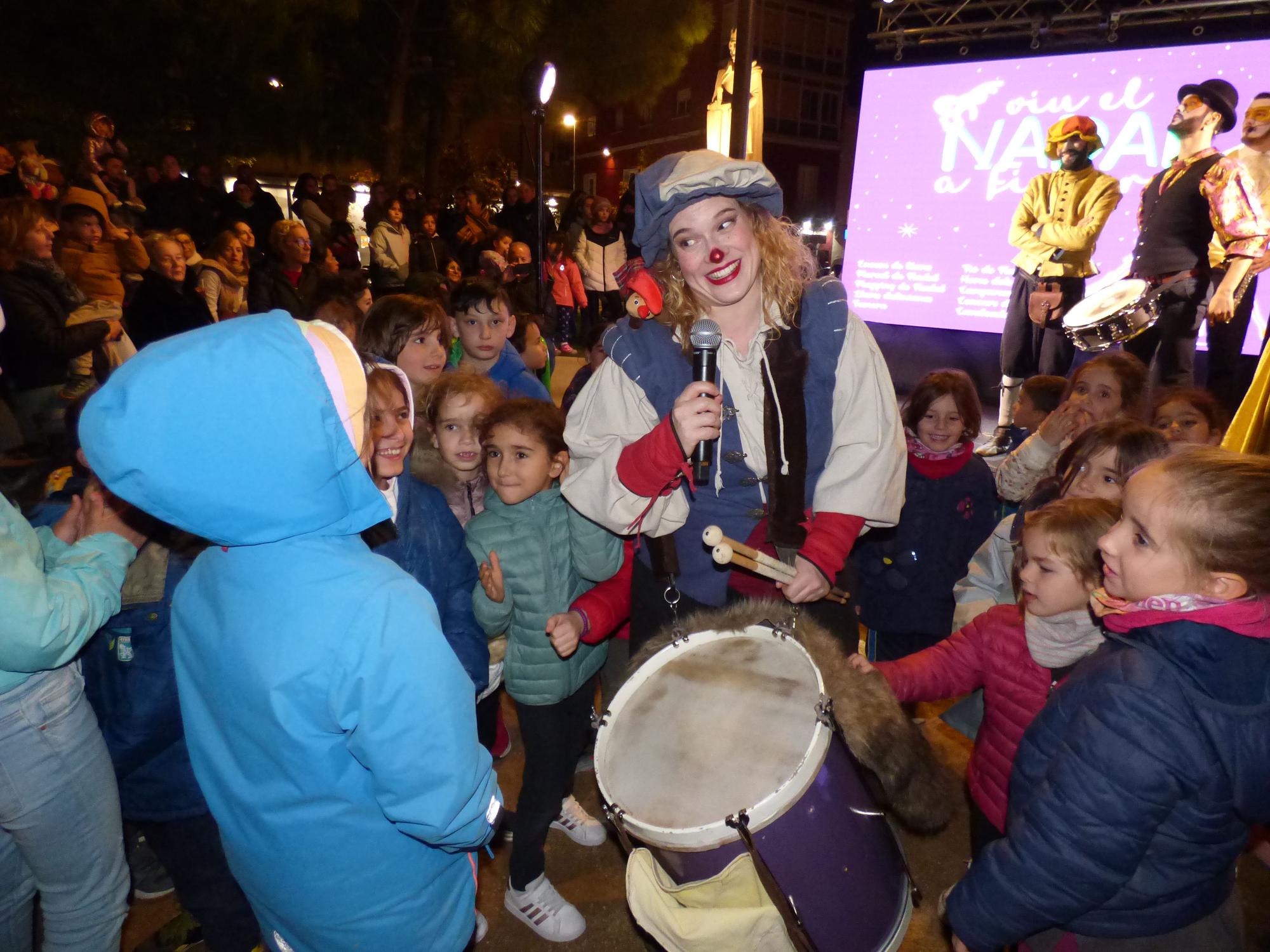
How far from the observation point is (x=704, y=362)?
1.88 meters

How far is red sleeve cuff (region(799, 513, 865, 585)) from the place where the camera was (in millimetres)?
1968

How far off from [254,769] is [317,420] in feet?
2.20

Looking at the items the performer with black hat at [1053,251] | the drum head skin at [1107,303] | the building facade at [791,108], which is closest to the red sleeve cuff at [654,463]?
the drum head skin at [1107,303]

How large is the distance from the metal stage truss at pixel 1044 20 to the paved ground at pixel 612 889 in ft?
21.4

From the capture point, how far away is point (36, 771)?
1652 millimetres

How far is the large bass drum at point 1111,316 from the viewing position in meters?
4.54

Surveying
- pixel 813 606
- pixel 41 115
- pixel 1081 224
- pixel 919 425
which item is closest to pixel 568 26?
pixel 41 115

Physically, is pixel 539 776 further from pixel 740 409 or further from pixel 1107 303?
pixel 1107 303

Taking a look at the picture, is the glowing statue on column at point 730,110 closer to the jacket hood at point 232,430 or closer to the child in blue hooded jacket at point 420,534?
the child in blue hooded jacket at point 420,534

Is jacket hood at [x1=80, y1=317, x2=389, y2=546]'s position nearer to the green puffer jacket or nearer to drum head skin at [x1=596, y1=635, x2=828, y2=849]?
drum head skin at [x1=596, y1=635, x2=828, y2=849]

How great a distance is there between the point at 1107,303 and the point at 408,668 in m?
4.93

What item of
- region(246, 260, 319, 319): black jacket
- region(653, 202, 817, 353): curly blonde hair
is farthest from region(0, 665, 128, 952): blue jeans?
region(246, 260, 319, 319): black jacket

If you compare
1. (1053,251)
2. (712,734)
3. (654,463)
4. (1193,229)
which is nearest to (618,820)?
(712,734)

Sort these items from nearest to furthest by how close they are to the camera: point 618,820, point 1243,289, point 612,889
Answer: point 618,820 → point 612,889 → point 1243,289
